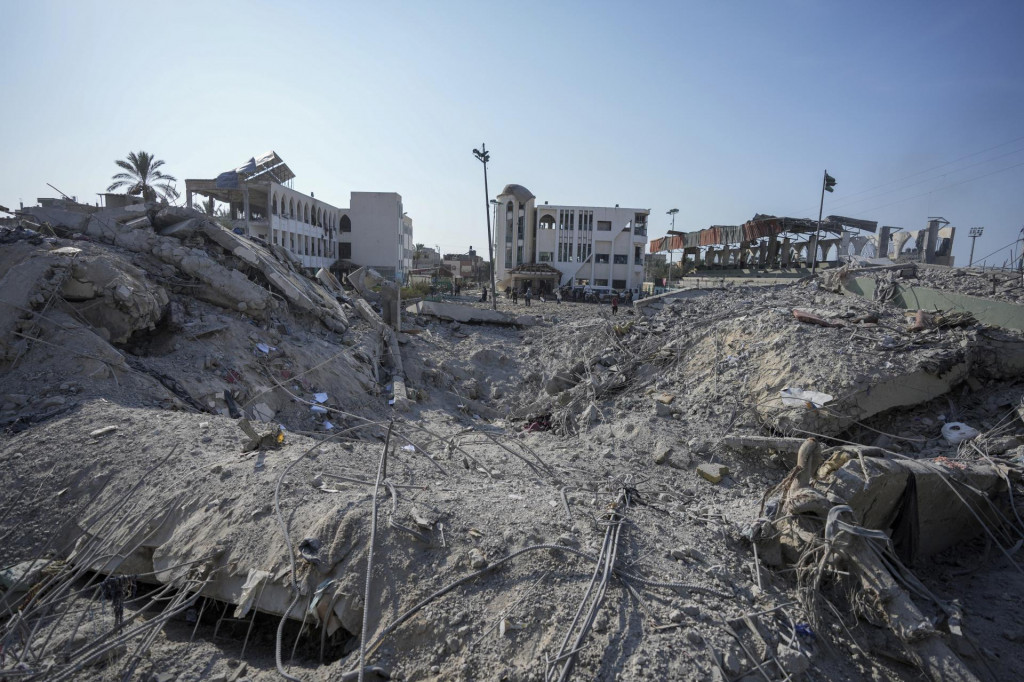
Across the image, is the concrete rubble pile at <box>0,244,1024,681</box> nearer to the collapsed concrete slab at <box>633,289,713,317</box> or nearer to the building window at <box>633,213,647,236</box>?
the collapsed concrete slab at <box>633,289,713,317</box>

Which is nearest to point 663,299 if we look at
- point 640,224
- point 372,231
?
point 640,224

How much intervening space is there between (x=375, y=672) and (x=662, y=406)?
577cm

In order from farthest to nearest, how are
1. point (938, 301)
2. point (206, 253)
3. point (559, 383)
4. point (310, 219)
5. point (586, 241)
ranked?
1. point (586, 241)
2. point (310, 219)
3. point (206, 253)
4. point (559, 383)
5. point (938, 301)

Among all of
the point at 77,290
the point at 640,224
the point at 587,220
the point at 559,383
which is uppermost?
the point at 587,220

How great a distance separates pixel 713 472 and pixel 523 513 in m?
3.11

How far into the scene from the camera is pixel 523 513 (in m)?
4.02

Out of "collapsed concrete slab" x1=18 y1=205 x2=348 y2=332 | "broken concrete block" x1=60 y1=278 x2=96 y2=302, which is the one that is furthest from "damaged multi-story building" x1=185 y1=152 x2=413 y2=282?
"broken concrete block" x1=60 y1=278 x2=96 y2=302

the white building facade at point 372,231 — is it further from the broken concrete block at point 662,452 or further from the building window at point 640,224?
the broken concrete block at point 662,452

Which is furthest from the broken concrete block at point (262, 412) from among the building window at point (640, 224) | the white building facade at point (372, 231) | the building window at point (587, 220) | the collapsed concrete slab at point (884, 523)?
the building window at point (640, 224)

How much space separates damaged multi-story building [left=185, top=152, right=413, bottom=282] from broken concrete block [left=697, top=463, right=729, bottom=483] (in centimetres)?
1785

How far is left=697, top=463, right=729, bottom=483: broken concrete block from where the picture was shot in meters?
6.11

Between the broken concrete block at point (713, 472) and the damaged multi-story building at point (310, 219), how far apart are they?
17847 mm

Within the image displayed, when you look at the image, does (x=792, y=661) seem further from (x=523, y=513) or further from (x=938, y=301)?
(x=938, y=301)

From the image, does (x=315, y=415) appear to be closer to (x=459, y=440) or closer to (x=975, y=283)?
(x=459, y=440)
